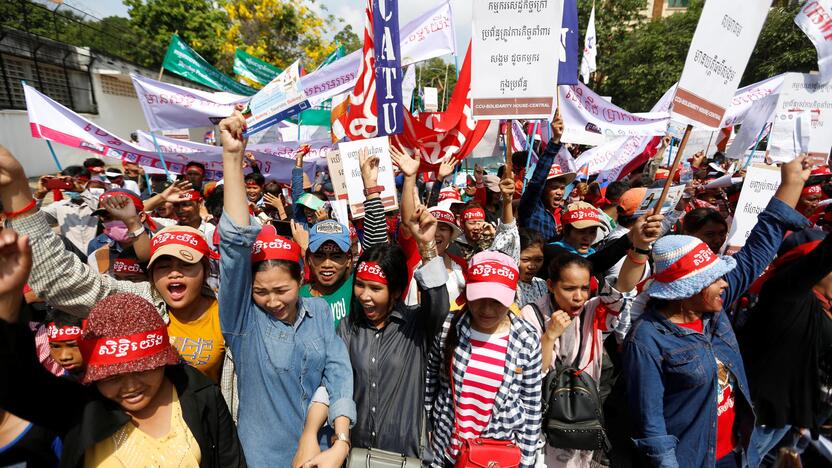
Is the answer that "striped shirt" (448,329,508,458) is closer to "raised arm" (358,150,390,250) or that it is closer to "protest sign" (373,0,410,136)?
"raised arm" (358,150,390,250)

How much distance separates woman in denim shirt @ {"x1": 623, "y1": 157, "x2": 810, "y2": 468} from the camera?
213 cm

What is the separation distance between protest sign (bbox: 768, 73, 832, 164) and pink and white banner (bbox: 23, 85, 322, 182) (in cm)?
559

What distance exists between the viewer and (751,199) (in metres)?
3.44

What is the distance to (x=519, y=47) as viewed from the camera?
3.32 meters

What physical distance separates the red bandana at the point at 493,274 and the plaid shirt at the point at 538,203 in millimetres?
1882

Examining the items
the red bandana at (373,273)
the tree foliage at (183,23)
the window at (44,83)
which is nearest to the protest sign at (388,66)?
the red bandana at (373,273)

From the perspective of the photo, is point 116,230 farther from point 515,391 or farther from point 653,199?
point 653,199

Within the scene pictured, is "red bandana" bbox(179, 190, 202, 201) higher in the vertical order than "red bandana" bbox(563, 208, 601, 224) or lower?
higher

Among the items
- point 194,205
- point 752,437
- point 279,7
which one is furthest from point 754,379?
point 279,7

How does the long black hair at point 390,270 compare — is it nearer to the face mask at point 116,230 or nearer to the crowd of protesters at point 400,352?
the crowd of protesters at point 400,352

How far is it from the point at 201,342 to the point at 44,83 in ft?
65.4

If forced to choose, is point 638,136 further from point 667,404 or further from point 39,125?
point 39,125

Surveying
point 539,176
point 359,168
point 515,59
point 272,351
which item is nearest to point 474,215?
point 539,176

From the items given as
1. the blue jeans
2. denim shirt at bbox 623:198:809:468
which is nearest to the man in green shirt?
denim shirt at bbox 623:198:809:468
